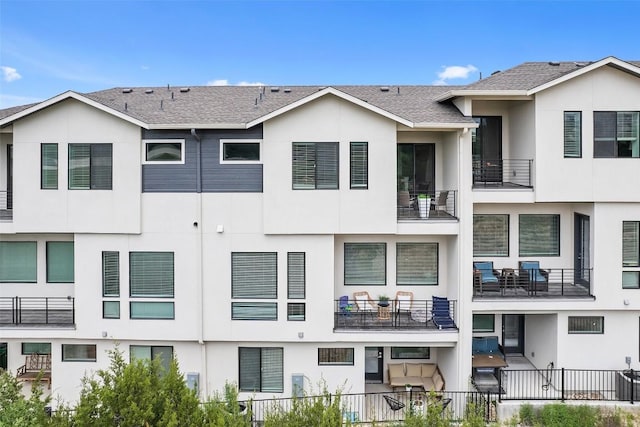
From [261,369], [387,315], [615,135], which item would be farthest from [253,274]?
[615,135]

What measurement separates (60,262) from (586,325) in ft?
55.6

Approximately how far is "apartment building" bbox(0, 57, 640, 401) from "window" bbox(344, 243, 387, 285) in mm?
1284

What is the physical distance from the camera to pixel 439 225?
16422 mm

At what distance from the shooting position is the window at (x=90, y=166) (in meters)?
16.3

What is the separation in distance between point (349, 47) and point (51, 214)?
760 inches

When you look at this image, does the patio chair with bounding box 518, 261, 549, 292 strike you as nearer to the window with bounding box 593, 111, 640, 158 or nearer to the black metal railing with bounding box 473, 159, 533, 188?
the black metal railing with bounding box 473, 159, 533, 188

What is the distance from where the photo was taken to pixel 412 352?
18297 millimetres

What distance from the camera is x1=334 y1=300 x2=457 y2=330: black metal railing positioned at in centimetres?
1644

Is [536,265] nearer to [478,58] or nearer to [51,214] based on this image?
[478,58]

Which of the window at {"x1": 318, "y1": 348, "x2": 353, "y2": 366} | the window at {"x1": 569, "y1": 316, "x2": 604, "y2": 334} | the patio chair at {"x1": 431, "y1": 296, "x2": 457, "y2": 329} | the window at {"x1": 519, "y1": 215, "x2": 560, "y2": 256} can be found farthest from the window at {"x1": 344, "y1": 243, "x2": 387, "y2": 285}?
the window at {"x1": 569, "y1": 316, "x2": 604, "y2": 334}

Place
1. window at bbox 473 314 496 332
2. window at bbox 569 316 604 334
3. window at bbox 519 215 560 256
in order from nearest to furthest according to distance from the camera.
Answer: window at bbox 569 316 604 334 < window at bbox 519 215 560 256 < window at bbox 473 314 496 332

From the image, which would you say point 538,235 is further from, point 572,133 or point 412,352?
point 412,352

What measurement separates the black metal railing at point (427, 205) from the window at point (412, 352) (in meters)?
4.65

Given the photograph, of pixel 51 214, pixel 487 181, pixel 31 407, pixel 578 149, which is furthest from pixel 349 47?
pixel 31 407
